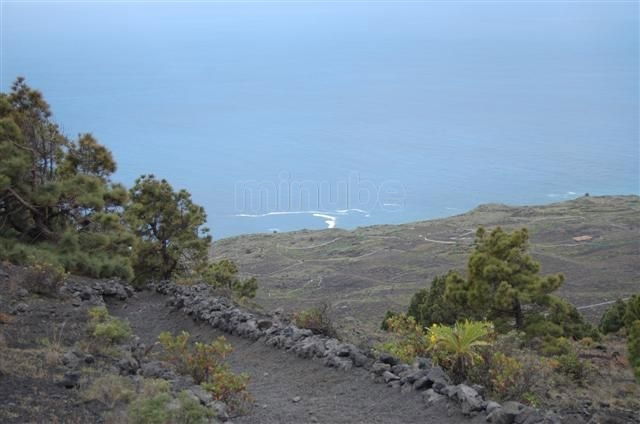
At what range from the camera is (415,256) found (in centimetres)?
5403

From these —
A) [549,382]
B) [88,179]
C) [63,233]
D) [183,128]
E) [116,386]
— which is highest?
[183,128]

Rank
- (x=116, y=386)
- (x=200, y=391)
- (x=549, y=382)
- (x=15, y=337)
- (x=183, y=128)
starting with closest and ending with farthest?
(x=116, y=386)
(x=200, y=391)
(x=15, y=337)
(x=549, y=382)
(x=183, y=128)

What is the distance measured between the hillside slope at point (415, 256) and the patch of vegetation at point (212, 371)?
58.5 ft

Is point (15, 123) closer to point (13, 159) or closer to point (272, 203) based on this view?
point (13, 159)

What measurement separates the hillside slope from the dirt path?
15.8 meters

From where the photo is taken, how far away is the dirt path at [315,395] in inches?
339

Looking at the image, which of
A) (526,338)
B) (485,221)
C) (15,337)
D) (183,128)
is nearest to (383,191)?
(485,221)

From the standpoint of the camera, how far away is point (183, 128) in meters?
173

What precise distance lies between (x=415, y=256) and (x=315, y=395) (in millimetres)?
44714

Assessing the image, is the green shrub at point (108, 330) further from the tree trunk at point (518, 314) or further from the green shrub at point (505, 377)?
the tree trunk at point (518, 314)

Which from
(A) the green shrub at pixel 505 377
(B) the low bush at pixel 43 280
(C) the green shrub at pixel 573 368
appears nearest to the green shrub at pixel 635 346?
(C) the green shrub at pixel 573 368

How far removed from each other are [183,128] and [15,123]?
157025mm

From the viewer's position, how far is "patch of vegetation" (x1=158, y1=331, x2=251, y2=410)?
28.5ft

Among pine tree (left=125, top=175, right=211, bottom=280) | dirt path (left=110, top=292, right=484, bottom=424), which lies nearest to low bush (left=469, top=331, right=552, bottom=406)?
dirt path (left=110, top=292, right=484, bottom=424)
